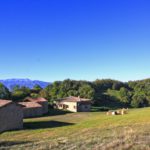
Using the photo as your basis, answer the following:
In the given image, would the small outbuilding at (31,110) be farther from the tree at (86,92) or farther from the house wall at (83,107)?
the tree at (86,92)

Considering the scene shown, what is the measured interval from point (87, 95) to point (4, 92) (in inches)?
1016

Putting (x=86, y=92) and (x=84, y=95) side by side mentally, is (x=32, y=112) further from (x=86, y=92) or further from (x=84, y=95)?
(x=86, y=92)

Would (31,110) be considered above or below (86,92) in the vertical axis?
below

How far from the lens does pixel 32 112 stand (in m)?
63.9

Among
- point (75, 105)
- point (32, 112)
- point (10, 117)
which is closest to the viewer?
point (10, 117)

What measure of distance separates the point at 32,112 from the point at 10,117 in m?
21.7

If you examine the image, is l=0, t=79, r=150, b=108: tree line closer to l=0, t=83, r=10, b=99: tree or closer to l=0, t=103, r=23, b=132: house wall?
l=0, t=83, r=10, b=99: tree

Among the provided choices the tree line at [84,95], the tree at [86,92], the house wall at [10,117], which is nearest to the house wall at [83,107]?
the tree line at [84,95]

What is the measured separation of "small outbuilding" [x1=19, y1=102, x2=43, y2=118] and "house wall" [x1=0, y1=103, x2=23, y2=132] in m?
18.4

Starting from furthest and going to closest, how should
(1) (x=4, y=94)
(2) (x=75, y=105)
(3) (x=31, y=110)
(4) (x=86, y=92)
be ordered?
(4) (x=86, y=92) → (1) (x=4, y=94) → (2) (x=75, y=105) → (3) (x=31, y=110)

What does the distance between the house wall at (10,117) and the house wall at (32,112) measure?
18202 mm

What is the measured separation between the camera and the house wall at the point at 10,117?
41.3m

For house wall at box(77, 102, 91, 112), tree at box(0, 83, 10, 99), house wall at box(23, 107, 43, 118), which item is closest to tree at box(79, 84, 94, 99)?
house wall at box(77, 102, 91, 112)

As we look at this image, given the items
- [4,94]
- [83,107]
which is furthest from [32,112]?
[4,94]
